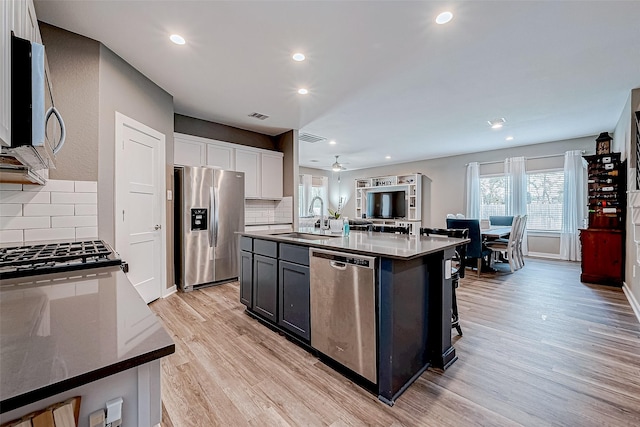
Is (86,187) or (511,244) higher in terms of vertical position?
(86,187)

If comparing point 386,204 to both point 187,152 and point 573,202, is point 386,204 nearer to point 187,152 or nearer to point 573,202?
point 573,202

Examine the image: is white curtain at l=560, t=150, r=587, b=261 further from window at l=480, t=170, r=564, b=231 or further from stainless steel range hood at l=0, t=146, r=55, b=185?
stainless steel range hood at l=0, t=146, r=55, b=185

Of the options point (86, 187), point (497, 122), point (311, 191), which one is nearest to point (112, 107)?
point (86, 187)

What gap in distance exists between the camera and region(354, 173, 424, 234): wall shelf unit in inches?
320

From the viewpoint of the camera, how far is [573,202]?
5.79 meters

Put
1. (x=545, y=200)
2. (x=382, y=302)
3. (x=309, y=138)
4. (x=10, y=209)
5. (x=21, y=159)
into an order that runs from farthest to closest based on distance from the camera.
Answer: (x=545, y=200), (x=309, y=138), (x=10, y=209), (x=382, y=302), (x=21, y=159)

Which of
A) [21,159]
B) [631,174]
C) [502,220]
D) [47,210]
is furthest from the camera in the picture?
[502,220]

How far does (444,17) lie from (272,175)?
3721 mm

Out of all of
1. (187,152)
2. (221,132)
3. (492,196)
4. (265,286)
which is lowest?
(265,286)

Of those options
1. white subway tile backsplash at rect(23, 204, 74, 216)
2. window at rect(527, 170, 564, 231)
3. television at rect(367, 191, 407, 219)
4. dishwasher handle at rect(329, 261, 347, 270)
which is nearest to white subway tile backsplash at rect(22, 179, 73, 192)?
white subway tile backsplash at rect(23, 204, 74, 216)

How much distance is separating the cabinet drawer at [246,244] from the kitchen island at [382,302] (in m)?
0.17

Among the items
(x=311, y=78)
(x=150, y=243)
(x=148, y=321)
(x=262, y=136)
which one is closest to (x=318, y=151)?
(x=262, y=136)

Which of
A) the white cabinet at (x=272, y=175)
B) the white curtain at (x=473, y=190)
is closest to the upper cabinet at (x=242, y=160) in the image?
the white cabinet at (x=272, y=175)

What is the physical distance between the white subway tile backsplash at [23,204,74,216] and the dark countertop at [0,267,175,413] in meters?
1.70
